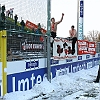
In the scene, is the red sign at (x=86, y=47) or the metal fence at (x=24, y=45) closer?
the metal fence at (x=24, y=45)

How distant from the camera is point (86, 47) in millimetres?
15852

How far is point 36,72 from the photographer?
905cm

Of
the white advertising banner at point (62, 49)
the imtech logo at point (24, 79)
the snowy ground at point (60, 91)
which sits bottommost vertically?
the snowy ground at point (60, 91)

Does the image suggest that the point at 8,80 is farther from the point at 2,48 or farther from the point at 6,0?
the point at 6,0

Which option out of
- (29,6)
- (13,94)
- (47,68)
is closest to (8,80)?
(13,94)

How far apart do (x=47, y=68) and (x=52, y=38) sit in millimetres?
1512

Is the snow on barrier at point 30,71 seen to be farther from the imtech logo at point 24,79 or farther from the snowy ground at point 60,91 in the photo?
the snowy ground at point 60,91

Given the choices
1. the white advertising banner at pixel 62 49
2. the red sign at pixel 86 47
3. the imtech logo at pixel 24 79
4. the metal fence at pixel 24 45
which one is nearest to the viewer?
the imtech logo at pixel 24 79

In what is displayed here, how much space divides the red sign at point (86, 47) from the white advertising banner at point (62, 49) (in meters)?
1.82

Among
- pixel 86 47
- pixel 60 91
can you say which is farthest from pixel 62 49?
pixel 86 47

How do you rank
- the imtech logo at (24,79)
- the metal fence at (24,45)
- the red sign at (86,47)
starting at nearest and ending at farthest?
1. the imtech logo at (24,79)
2. the metal fence at (24,45)
3. the red sign at (86,47)

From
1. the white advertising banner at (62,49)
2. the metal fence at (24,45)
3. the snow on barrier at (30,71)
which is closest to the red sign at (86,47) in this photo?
the snow on barrier at (30,71)

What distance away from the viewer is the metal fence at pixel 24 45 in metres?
7.87

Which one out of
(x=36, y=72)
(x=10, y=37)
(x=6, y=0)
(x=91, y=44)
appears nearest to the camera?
(x=10, y=37)
